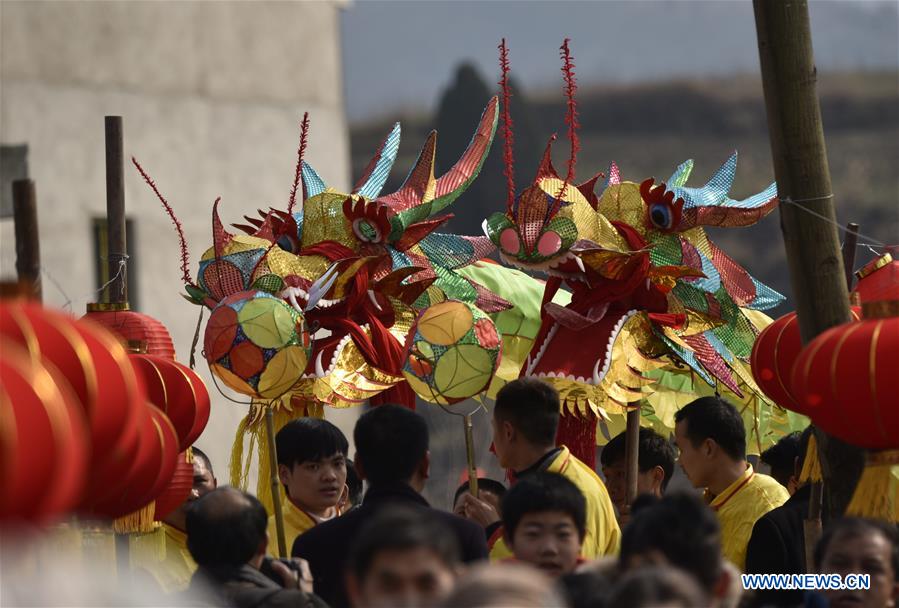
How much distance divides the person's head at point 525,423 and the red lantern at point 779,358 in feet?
3.11

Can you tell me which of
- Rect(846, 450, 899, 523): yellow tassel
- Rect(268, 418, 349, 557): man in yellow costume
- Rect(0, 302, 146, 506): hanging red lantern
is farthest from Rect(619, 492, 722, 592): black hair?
Rect(268, 418, 349, 557): man in yellow costume

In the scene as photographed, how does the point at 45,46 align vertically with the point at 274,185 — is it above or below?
above

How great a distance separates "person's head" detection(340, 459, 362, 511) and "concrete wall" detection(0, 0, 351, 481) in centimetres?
498

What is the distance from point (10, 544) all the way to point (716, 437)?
108 inches

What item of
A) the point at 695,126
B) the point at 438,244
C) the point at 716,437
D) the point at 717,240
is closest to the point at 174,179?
the point at 438,244

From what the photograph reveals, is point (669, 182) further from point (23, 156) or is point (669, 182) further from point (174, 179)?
point (174, 179)

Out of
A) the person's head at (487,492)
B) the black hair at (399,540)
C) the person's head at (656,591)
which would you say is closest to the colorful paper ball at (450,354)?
the person's head at (487,492)

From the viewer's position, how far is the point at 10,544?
2871 millimetres

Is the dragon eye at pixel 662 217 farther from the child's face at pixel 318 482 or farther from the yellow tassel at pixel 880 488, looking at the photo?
the yellow tassel at pixel 880 488

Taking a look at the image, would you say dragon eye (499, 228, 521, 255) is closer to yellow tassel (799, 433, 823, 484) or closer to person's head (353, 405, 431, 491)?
yellow tassel (799, 433, 823, 484)

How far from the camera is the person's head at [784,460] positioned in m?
5.68

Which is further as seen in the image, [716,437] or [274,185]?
[274,185]

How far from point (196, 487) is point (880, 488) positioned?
227cm

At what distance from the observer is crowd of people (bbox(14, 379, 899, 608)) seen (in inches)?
112
